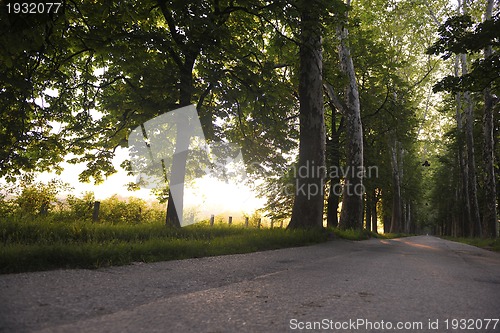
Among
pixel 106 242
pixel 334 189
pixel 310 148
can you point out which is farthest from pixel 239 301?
pixel 334 189

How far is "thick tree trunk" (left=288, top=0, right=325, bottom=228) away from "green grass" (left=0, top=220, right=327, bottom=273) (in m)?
0.86

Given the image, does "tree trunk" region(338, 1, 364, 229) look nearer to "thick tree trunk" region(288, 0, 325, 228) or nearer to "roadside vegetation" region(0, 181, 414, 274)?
"roadside vegetation" region(0, 181, 414, 274)

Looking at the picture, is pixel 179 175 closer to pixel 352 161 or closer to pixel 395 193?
pixel 352 161

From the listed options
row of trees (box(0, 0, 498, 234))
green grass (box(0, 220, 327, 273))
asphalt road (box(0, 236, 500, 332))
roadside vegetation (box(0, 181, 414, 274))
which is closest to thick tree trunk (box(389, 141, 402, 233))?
row of trees (box(0, 0, 498, 234))

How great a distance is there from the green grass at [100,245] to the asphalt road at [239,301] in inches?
17.3

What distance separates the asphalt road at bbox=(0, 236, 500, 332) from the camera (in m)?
1.95

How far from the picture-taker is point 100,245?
15.2 feet

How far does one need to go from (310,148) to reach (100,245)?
704cm

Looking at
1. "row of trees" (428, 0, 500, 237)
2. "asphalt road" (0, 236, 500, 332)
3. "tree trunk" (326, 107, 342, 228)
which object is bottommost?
"asphalt road" (0, 236, 500, 332)

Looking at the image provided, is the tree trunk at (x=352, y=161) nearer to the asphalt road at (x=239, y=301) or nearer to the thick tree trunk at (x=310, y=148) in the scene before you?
the thick tree trunk at (x=310, y=148)

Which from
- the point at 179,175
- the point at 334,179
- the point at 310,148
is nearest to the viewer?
the point at 310,148

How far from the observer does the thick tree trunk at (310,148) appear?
386 inches

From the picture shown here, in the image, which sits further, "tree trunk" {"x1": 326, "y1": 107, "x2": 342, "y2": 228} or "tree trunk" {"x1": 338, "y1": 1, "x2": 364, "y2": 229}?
"tree trunk" {"x1": 326, "y1": 107, "x2": 342, "y2": 228}

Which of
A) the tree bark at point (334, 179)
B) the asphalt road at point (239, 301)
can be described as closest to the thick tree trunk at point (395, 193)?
the tree bark at point (334, 179)
